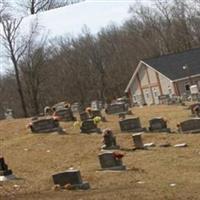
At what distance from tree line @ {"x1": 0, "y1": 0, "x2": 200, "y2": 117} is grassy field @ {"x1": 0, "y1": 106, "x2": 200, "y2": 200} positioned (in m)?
53.0

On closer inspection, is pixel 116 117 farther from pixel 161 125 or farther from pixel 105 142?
pixel 105 142

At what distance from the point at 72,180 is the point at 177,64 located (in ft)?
178

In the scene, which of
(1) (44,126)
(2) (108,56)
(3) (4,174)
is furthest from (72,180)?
→ (2) (108,56)

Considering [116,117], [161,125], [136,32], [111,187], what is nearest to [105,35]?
[136,32]

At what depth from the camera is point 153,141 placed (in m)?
25.0

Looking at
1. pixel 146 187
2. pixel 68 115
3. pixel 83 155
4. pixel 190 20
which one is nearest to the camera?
pixel 146 187

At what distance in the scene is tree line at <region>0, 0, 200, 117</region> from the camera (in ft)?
285

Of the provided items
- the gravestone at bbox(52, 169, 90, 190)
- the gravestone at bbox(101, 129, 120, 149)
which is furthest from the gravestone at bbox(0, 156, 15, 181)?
the gravestone at bbox(101, 129, 120, 149)

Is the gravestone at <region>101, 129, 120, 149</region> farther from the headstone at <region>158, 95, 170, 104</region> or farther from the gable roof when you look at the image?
the gable roof

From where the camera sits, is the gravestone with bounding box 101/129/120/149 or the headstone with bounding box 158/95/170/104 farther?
the headstone with bounding box 158/95/170/104

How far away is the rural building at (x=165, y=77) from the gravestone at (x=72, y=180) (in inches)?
1896

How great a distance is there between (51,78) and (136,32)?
18232 millimetres

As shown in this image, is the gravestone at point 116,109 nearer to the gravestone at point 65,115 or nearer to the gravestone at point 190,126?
the gravestone at point 65,115

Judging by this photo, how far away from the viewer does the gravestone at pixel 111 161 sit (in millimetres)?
17641
